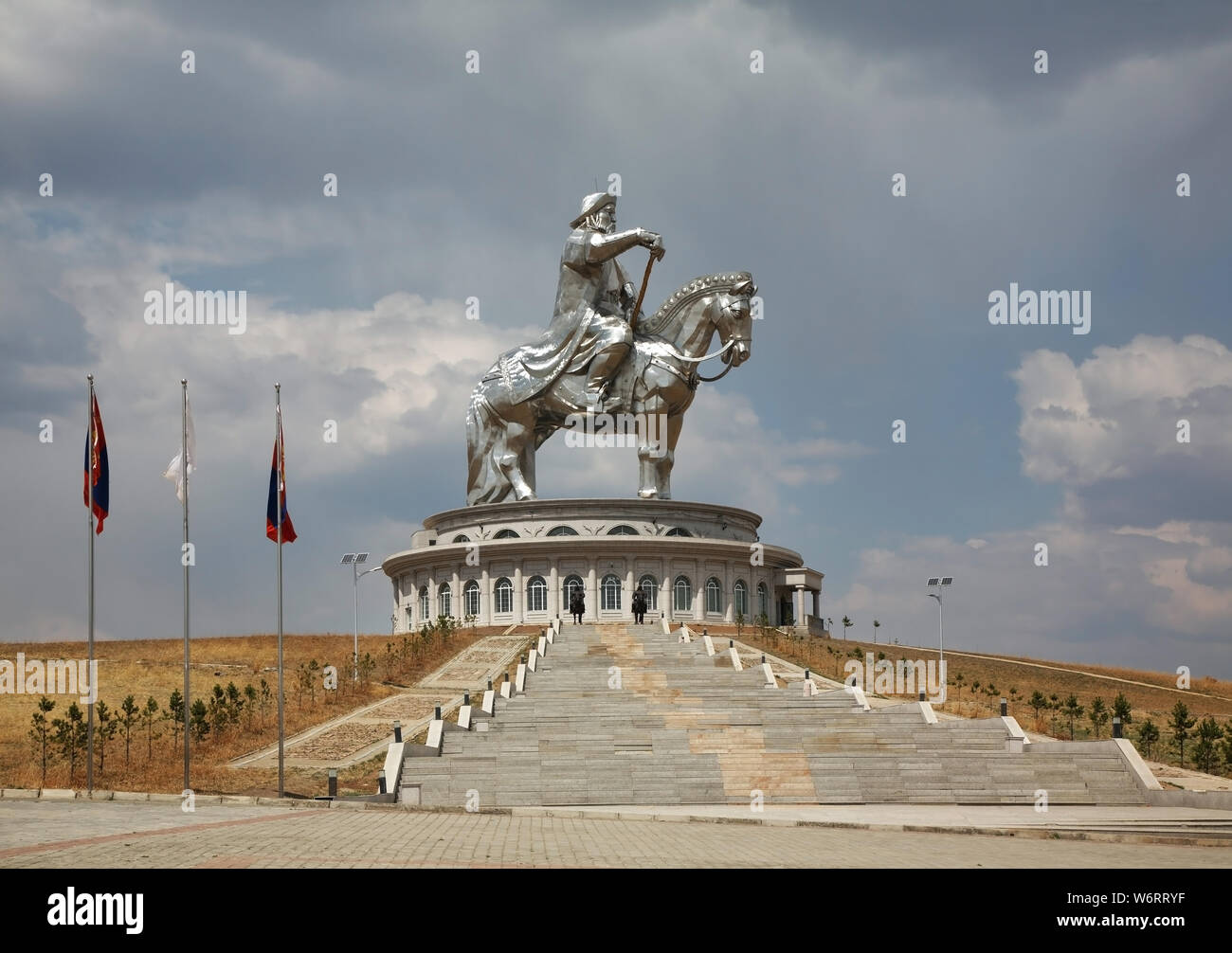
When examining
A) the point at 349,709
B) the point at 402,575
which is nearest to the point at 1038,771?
the point at 349,709

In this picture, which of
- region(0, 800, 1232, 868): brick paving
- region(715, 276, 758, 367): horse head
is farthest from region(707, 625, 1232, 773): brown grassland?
region(0, 800, 1232, 868): brick paving

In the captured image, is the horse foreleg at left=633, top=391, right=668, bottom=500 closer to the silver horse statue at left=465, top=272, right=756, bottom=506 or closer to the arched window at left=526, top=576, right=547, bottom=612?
the silver horse statue at left=465, top=272, right=756, bottom=506

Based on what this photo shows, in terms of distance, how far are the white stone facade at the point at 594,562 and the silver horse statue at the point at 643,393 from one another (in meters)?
1.37

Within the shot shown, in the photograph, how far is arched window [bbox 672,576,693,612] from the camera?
194 feet

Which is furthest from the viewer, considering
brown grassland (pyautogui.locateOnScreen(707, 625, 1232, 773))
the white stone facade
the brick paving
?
the white stone facade

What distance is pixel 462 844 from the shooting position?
17078mm

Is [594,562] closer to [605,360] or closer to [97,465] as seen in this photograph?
→ [605,360]

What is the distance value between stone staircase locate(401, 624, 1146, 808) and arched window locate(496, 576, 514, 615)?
27.0 metres

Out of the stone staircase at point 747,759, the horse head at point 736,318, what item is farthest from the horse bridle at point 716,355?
the stone staircase at point 747,759

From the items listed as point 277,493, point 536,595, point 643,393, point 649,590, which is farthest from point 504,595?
point 277,493

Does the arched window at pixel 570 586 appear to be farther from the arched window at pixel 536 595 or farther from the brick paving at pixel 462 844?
the brick paving at pixel 462 844

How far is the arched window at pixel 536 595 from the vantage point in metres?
59.0
